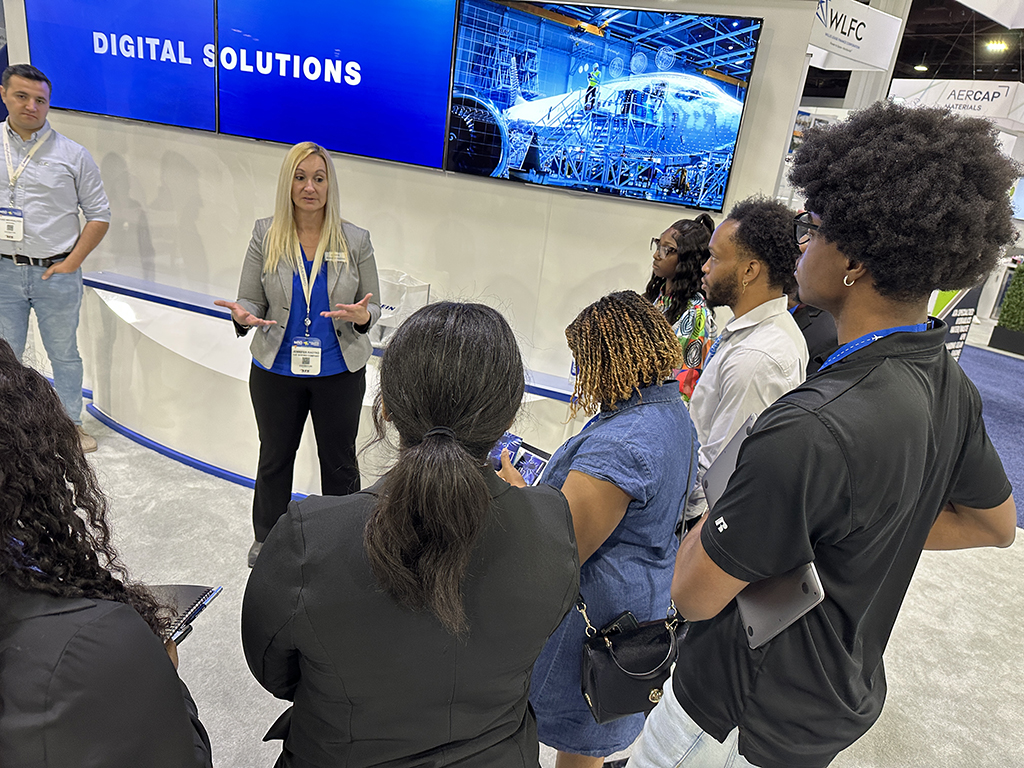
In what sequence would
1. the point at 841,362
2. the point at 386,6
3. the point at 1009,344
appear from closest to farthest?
the point at 841,362 → the point at 386,6 → the point at 1009,344

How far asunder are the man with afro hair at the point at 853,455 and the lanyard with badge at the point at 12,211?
3.78 m

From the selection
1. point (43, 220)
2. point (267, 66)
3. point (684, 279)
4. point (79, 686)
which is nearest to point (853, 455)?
point (79, 686)

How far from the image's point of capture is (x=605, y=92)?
3.07 meters

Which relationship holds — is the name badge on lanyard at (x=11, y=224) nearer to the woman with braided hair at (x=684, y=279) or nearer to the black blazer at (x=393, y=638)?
the woman with braided hair at (x=684, y=279)

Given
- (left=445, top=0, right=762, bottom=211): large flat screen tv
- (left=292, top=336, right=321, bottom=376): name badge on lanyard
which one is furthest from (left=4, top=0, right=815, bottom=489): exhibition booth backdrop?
(left=292, top=336, right=321, bottom=376): name badge on lanyard

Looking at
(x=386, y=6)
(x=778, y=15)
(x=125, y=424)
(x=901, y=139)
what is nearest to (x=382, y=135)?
(x=386, y=6)

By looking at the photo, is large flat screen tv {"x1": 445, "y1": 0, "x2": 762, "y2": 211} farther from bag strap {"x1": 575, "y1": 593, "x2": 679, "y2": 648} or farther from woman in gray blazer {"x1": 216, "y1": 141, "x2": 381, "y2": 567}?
bag strap {"x1": 575, "y1": 593, "x2": 679, "y2": 648}

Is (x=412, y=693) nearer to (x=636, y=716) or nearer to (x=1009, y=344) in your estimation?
(x=636, y=716)

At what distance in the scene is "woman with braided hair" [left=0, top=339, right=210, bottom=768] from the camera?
726 millimetres

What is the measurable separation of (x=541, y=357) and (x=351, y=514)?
277 centimetres

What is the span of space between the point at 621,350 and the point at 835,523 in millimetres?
613

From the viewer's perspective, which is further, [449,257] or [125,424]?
[125,424]

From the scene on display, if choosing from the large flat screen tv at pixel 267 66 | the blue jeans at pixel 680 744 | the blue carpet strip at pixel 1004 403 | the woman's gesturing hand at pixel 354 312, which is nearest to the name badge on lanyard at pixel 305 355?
the woman's gesturing hand at pixel 354 312

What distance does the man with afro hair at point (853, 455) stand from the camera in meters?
0.98
